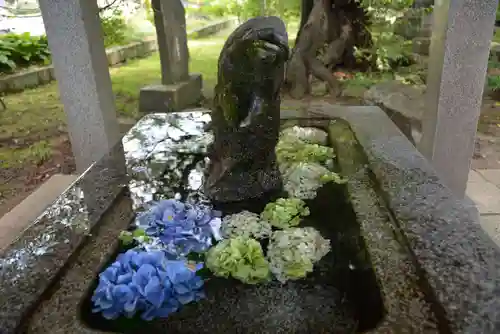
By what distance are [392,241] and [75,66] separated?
265 centimetres

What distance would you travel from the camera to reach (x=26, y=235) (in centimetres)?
150

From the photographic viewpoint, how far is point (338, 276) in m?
1.44

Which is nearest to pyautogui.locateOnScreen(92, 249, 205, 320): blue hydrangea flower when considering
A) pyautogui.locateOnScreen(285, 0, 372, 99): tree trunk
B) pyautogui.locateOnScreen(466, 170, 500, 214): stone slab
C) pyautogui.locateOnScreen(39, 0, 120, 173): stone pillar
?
pyautogui.locateOnScreen(39, 0, 120, 173): stone pillar

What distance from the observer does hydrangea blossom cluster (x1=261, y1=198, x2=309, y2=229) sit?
1.75 metres

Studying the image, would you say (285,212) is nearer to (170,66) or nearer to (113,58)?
(170,66)

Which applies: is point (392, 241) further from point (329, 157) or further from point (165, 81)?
point (165, 81)

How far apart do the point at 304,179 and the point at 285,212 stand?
0.35 meters

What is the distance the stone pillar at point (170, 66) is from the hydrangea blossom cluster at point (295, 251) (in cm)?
393

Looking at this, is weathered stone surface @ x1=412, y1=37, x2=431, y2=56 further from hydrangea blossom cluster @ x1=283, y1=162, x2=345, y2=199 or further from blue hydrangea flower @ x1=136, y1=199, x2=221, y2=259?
blue hydrangea flower @ x1=136, y1=199, x2=221, y2=259

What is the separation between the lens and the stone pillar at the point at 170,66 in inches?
207

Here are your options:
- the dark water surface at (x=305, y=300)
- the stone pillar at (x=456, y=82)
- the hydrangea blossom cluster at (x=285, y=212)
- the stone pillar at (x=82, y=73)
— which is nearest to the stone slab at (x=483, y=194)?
the stone pillar at (x=456, y=82)

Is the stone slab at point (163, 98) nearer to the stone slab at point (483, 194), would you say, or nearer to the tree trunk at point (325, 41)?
the tree trunk at point (325, 41)

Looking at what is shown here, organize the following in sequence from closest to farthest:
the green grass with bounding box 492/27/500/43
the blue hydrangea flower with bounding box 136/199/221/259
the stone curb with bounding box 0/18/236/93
A: 1. the blue hydrangea flower with bounding box 136/199/221/259
2. the stone curb with bounding box 0/18/236/93
3. the green grass with bounding box 492/27/500/43

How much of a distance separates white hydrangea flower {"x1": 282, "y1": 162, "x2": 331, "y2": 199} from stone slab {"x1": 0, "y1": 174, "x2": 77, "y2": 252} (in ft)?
5.40
